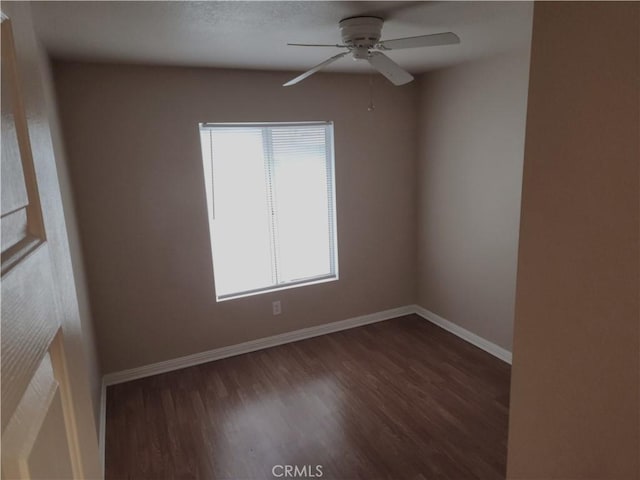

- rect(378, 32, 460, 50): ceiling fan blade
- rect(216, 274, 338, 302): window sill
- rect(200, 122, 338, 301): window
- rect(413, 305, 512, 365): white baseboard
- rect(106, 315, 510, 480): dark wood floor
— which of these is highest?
rect(378, 32, 460, 50): ceiling fan blade

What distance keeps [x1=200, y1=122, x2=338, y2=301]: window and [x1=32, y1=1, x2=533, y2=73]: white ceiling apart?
0.70 metres

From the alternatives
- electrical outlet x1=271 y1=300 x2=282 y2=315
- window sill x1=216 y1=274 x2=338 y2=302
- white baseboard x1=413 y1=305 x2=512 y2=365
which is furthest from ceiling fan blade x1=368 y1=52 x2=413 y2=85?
white baseboard x1=413 y1=305 x2=512 y2=365

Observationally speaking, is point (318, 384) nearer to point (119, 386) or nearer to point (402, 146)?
point (119, 386)

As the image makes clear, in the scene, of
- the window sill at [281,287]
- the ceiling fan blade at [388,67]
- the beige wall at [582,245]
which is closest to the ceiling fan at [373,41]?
the ceiling fan blade at [388,67]

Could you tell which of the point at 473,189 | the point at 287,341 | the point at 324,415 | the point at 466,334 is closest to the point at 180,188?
the point at 287,341

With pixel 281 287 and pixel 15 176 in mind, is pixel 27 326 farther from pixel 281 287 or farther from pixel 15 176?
pixel 281 287

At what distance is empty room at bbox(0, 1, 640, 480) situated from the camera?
2.06ft

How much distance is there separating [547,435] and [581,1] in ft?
2.63

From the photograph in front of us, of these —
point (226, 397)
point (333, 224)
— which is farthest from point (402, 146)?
point (226, 397)

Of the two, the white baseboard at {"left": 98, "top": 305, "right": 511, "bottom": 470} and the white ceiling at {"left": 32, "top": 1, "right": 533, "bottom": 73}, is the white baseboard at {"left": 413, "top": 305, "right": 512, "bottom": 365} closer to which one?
the white baseboard at {"left": 98, "top": 305, "right": 511, "bottom": 470}

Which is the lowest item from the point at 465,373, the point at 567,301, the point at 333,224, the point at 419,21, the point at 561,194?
the point at 465,373

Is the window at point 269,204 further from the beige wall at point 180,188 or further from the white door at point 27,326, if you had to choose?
the white door at point 27,326

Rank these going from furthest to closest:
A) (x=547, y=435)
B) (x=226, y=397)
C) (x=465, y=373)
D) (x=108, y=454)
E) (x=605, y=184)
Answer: (x=465, y=373) < (x=226, y=397) < (x=108, y=454) < (x=547, y=435) < (x=605, y=184)

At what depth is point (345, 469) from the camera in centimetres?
225
